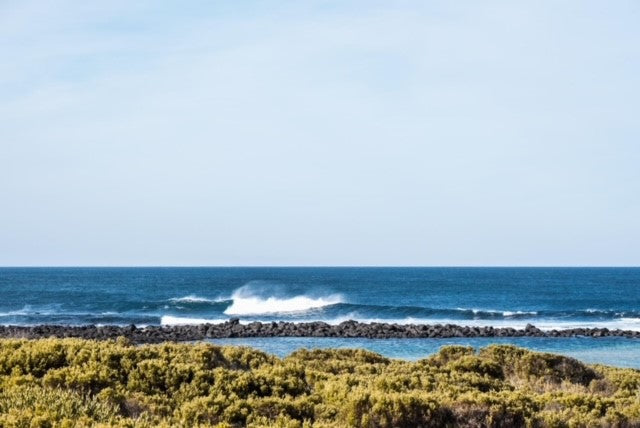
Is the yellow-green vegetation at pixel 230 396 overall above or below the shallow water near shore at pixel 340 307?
above

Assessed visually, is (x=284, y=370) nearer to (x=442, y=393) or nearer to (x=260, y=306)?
(x=442, y=393)

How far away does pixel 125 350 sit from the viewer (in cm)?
1080

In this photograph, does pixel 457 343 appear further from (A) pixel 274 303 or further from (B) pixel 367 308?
(A) pixel 274 303

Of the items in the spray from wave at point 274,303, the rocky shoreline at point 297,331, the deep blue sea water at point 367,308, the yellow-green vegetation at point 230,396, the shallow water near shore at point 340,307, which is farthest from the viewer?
the spray from wave at point 274,303

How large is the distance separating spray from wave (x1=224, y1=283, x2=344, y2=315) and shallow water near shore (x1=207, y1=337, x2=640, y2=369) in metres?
25.7

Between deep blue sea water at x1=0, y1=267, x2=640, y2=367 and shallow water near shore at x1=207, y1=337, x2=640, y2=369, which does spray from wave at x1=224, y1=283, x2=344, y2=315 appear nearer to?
deep blue sea water at x1=0, y1=267, x2=640, y2=367

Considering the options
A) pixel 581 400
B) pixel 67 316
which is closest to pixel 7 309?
pixel 67 316

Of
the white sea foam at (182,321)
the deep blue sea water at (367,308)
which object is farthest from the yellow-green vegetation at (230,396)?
the white sea foam at (182,321)

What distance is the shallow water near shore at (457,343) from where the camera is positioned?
110 ft

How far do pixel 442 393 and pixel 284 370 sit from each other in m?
2.52

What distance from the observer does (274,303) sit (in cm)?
7388

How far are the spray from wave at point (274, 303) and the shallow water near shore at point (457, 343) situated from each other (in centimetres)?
2570

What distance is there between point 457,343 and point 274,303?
37461 mm

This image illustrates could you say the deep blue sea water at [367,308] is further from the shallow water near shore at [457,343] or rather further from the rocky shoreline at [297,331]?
the rocky shoreline at [297,331]
